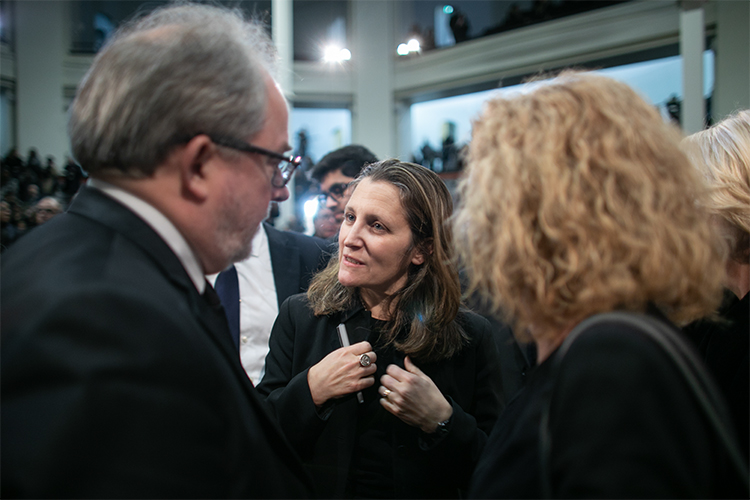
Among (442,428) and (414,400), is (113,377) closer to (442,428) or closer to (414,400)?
(414,400)

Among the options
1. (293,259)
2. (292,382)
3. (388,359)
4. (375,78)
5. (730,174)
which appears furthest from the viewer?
(375,78)

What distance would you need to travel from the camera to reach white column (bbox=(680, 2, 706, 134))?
454cm

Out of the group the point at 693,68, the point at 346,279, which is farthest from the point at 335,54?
the point at 346,279

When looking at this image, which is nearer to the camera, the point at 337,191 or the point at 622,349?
the point at 622,349

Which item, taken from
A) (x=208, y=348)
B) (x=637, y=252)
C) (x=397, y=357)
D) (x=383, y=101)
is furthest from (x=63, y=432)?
(x=383, y=101)

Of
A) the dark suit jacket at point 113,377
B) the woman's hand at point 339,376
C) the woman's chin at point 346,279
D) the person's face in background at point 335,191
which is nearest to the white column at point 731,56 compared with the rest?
the person's face in background at point 335,191

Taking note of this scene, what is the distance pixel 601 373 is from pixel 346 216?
1.29 meters

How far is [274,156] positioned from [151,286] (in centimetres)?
42

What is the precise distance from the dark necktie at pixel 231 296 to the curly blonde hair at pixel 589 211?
1.49 m

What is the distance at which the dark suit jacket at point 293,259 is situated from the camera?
2.34 meters

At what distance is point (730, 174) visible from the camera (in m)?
1.41

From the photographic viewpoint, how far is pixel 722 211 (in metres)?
1.41

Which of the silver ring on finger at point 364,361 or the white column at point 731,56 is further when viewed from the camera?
the white column at point 731,56

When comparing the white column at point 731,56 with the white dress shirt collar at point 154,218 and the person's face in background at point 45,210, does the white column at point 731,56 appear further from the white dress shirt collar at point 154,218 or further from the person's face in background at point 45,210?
the person's face in background at point 45,210
